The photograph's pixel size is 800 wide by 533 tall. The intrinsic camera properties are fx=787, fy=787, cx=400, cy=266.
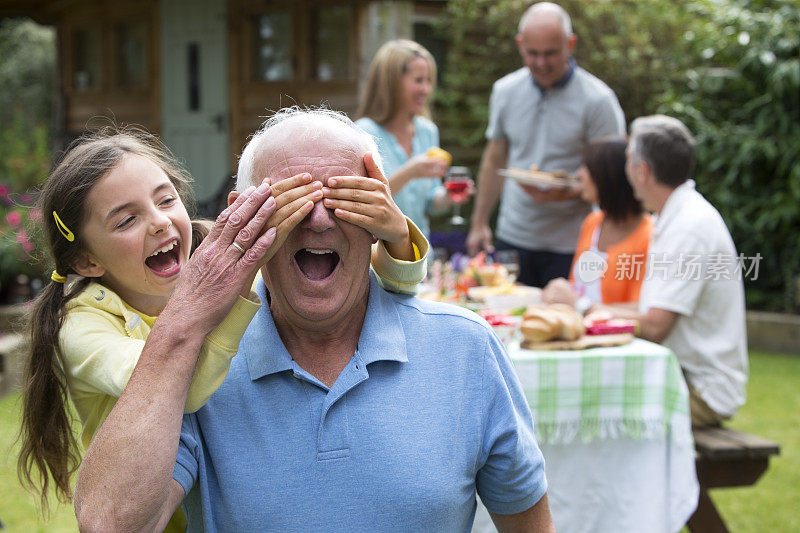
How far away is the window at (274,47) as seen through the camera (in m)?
9.62

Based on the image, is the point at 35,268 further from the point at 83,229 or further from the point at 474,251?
the point at 83,229

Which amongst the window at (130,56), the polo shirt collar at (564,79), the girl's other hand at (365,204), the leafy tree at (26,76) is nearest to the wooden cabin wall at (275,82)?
the window at (130,56)

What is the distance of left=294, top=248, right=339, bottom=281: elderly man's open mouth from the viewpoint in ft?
5.26

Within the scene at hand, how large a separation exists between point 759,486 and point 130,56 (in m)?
9.57

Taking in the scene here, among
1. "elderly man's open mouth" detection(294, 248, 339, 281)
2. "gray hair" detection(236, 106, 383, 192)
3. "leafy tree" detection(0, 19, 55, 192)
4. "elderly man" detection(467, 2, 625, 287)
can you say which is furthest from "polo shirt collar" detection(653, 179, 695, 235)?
"leafy tree" detection(0, 19, 55, 192)

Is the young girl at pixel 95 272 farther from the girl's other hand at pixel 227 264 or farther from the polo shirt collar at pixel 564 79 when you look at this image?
the polo shirt collar at pixel 564 79

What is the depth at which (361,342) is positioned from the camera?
163 centimetres

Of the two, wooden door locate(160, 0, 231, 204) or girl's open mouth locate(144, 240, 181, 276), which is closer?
girl's open mouth locate(144, 240, 181, 276)

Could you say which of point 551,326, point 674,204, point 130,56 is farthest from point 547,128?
point 130,56

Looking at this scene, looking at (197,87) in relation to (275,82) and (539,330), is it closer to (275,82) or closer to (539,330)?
(275,82)

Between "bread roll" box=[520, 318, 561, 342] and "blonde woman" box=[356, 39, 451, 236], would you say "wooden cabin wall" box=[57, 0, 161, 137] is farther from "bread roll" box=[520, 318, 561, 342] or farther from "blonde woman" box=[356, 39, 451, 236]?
"bread roll" box=[520, 318, 561, 342]

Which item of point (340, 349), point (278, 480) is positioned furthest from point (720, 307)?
point (278, 480)

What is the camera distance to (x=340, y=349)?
1.67m

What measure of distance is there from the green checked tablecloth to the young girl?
1.19m
